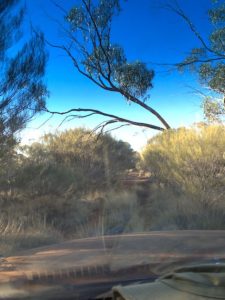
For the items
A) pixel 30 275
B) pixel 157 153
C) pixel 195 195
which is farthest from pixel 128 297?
pixel 157 153

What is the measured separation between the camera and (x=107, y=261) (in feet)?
19.4

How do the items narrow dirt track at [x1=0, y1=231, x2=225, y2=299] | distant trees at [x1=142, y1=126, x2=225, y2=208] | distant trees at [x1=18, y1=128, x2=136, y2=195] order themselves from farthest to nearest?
1. distant trees at [x1=18, y1=128, x2=136, y2=195]
2. distant trees at [x1=142, y1=126, x2=225, y2=208]
3. narrow dirt track at [x1=0, y1=231, x2=225, y2=299]

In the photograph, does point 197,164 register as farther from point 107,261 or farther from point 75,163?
point 107,261

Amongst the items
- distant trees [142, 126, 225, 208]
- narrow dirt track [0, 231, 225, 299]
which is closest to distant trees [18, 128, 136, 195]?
distant trees [142, 126, 225, 208]

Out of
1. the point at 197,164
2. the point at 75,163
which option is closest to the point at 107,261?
the point at 197,164

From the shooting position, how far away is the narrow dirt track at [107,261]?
4992 millimetres

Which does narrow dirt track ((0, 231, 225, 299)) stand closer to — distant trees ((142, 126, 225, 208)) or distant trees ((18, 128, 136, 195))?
distant trees ((142, 126, 225, 208))

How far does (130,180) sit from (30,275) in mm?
20118

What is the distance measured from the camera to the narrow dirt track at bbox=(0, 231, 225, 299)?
16.4 feet

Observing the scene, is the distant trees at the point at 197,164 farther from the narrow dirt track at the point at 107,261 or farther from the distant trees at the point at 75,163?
the narrow dirt track at the point at 107,261

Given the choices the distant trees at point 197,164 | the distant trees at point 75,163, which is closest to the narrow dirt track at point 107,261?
the distant trees at point 197,164

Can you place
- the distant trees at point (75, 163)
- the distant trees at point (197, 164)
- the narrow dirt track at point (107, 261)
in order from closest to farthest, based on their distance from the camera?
1. the narrow dirt track at point (107, 261)
2. the distant trees at point (197, 164)
3. the distant trees at point (75, 163)

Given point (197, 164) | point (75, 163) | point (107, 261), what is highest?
point (75, 163)

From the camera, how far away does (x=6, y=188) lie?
1919 centimetres
